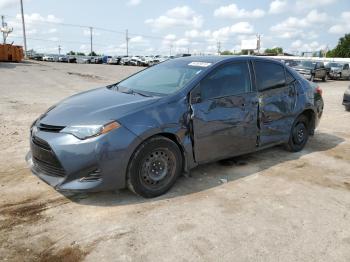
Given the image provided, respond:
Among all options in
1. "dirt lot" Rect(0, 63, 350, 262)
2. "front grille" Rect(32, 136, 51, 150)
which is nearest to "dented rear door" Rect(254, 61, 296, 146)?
"dirt lot" Rect(0, 63, 350, 262)

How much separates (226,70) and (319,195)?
6.50 feet

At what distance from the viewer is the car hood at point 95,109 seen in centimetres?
388

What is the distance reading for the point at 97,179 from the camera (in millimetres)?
3768

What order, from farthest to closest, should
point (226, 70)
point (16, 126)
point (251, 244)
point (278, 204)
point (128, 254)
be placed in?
point (16, 126) < point (226, 70) < point (278, 204) < point (251, 244) < point (128, 254)

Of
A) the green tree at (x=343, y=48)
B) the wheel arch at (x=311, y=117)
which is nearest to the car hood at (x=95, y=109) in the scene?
the wheel arch at (x=311, y=117)

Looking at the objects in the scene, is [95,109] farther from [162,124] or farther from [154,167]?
[154,167]

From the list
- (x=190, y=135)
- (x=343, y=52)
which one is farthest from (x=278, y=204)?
(x=343, y=52)

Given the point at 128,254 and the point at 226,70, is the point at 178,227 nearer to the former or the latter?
the point at 128,254

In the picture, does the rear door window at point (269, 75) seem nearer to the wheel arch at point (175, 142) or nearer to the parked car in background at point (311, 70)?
the wheel arch at point (175, 142)

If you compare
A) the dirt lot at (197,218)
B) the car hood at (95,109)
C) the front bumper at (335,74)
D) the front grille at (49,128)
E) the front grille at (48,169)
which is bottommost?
the dirt lot at (197,218)

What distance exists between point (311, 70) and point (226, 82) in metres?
22.3

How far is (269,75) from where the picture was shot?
5543 mm

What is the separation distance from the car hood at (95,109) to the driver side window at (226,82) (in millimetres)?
733

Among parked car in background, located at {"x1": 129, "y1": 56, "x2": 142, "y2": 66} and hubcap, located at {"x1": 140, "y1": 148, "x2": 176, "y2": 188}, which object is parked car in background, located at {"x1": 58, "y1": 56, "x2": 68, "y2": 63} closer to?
parked car in background, located at {"x1": 129, "y1": 56, "x2": 142, "y2": 66}
